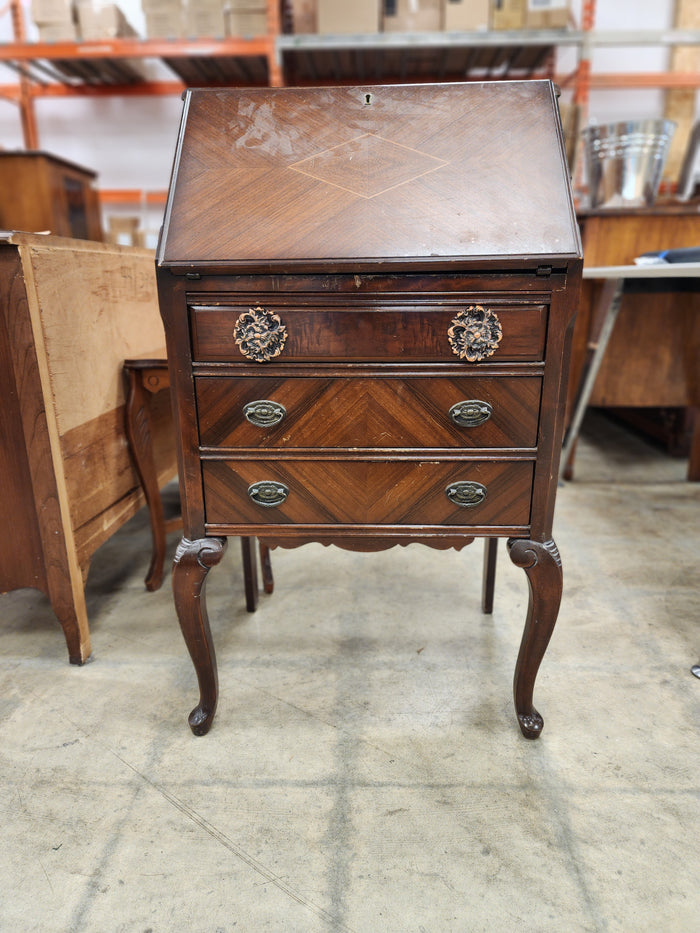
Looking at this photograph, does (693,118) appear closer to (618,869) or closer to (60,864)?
(618,869)

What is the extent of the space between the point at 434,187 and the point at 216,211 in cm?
42

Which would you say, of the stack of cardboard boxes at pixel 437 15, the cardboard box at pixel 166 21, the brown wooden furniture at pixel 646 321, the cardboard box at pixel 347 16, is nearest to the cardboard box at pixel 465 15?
the stack of cardboard boxes at pixel 437 15

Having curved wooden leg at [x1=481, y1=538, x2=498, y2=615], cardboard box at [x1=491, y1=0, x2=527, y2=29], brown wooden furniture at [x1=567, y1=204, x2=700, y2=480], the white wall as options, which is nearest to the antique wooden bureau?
curved wooden leg at [x1=481, y1=538, x2=498, y2=615]

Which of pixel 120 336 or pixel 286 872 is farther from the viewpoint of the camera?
pixel 120 336

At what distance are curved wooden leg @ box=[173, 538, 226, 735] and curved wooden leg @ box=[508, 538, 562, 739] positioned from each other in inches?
24.7

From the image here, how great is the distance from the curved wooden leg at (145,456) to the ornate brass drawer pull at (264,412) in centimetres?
84

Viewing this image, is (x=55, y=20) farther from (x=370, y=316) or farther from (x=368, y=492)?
(x=368, y=492)

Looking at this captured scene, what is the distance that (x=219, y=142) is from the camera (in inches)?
48.5

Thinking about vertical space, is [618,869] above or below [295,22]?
below

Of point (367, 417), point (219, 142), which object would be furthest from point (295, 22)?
point (367, 417)

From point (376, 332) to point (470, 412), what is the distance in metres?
0.24

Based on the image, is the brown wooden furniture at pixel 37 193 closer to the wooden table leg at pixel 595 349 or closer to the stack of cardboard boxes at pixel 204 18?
the stack of cardboard boxes at pixel 204 18

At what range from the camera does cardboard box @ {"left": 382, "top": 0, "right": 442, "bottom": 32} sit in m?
3.96

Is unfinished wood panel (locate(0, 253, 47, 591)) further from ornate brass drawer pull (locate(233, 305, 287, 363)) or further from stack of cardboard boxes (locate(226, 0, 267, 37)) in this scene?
stack of cardboard boxes (locate(226, 0, 267, 37))
